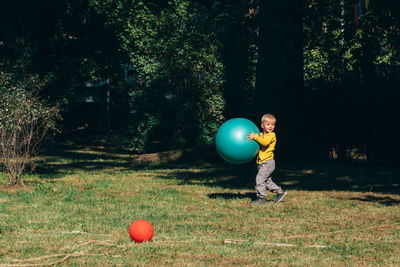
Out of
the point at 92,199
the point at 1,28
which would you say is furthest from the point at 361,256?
the point at 1,28

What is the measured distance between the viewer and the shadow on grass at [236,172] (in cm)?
1233

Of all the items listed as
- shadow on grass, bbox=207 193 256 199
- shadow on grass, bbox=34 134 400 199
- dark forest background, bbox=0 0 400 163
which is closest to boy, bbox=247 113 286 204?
shadow on grass, bbox=207 193 256 199

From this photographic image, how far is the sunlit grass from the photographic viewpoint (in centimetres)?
632

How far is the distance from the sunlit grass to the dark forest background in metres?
3.61

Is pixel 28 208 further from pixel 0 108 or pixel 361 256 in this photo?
pixel 361 256

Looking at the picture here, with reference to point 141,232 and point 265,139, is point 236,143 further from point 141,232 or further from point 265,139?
point 141,232

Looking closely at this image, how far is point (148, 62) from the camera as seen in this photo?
62.5 ft

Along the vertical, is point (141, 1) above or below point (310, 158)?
A: above

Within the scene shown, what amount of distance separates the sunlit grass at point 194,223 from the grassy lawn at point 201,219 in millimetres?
15

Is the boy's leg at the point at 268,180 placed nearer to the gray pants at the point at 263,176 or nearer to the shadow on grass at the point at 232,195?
the gray pants at the point at 263,176

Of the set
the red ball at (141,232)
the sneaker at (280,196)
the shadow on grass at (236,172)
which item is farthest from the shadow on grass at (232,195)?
the red ball at (141,232)

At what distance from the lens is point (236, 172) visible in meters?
14.7

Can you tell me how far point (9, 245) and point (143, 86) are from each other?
12466 millimetres

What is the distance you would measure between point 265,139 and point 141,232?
10.9 feet
